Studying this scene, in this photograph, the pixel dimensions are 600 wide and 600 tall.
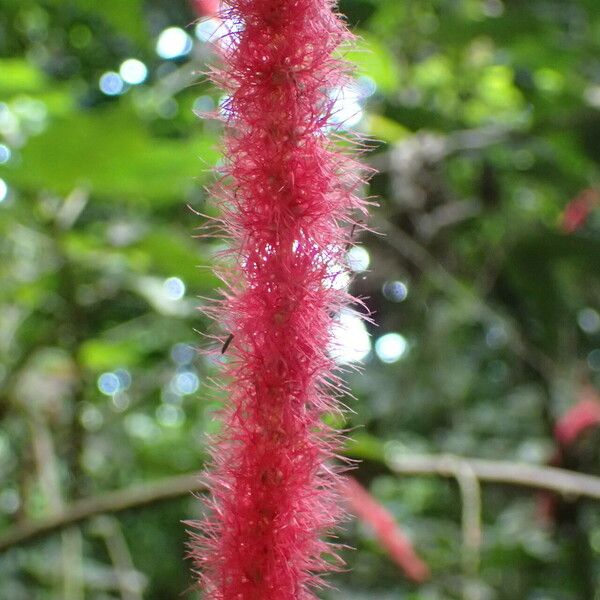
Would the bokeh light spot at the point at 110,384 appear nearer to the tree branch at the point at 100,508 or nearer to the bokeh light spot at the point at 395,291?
the bokeh light spot at the point at 395,291

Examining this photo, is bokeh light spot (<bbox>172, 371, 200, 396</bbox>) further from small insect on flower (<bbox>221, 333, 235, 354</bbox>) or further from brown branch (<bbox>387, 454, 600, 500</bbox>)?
small insect on flower (<bbox>221, 333, 235, 354</bbox>)

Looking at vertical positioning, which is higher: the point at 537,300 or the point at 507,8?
the point at 507,8

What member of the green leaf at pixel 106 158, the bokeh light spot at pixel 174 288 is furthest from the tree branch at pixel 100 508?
the bokeh light spot at pixel 174 288

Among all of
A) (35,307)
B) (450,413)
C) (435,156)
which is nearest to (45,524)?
(35,307)

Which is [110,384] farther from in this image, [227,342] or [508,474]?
[227,342]

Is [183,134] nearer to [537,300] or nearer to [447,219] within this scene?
[447,219]

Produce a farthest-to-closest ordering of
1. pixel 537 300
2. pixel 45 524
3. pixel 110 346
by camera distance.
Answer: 1. pixel 537 300
2. pixel 110 346
3. pixel 45 524
